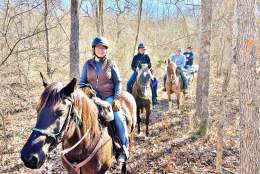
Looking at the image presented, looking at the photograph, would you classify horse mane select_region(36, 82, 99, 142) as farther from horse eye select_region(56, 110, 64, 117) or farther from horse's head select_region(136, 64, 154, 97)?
horse's head select_region(136, 64, 154, 97)

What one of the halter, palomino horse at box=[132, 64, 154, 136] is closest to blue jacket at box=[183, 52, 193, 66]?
palomino horse at box=[132, 64, 154, 136]

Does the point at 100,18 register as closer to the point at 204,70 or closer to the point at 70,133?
the point at 204,70

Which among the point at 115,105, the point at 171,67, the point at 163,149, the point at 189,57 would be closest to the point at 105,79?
the point at 115,105

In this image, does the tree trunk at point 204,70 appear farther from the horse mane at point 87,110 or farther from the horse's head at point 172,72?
the horse mane at point 87,110

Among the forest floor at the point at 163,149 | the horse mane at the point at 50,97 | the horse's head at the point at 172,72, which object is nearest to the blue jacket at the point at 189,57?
the horse's head at the point at 172,72

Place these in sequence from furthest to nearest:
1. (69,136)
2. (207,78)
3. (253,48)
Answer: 1. (207,78)
2. (253,48)
3. (69,136)

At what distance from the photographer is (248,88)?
426 cm

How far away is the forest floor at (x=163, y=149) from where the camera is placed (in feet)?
20.5

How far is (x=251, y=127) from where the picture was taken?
4.35 metres

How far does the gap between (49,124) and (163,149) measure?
4676mm

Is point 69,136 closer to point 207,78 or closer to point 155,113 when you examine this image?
point 207,78

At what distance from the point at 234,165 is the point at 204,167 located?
698mm

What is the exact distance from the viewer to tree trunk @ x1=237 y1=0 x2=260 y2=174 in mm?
4125

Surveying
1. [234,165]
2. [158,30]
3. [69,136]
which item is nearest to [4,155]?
[69,136]
